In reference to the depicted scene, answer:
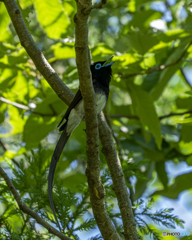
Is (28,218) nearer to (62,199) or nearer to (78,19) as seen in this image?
(62,199)

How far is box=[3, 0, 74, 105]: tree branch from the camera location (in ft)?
6.65

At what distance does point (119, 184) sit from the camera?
2.05 meters

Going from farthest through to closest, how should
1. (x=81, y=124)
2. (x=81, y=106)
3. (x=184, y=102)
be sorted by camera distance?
(x=184, y=102) < (x=81, y=124) < (x=81, y=106)

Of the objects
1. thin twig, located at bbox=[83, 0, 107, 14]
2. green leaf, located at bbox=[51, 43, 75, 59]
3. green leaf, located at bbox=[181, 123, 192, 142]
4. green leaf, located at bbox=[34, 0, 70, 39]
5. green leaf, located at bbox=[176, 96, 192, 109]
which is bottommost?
thin twig, located at bbox=[83, 0, 107, 14]

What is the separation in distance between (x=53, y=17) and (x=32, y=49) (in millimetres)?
860

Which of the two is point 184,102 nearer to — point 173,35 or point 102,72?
point 173,35

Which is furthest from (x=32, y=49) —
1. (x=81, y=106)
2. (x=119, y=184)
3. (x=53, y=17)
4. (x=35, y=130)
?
(x=119, y=184)

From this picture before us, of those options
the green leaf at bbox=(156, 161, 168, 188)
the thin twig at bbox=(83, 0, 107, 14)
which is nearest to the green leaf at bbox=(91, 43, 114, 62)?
the thin twig at bbox=(83, 0, 107, 14)

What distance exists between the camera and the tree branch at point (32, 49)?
2027mm

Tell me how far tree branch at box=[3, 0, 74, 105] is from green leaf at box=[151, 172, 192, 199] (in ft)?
4.98

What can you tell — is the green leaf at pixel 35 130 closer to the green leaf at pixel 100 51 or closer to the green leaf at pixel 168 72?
the green leaf at pixel 100 51

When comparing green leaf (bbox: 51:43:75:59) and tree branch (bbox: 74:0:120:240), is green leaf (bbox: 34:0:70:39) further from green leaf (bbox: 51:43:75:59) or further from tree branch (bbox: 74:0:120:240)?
tree branch (bbox: 74:0:120:240)

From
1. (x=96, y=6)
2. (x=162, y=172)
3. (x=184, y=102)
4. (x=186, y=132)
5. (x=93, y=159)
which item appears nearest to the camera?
(x=96, y=6)

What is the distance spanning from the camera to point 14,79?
3.16 metres
